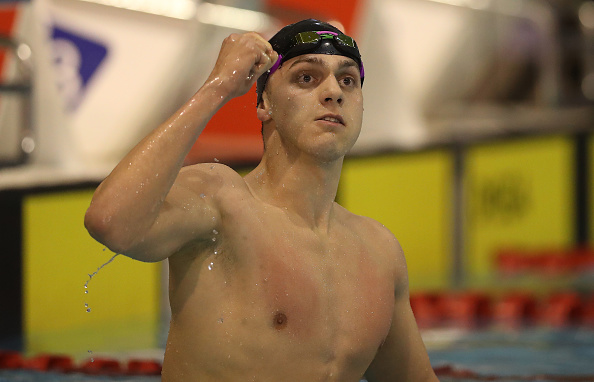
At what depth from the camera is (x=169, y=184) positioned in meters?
1.88

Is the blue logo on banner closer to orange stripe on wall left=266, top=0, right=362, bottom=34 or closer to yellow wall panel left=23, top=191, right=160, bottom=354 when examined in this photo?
yellow wall panel left=23, top=191, right=160, bottom=354

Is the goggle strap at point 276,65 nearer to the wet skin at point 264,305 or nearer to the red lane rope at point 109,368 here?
the wet skin at point 264,305

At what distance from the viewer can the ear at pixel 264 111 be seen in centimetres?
226

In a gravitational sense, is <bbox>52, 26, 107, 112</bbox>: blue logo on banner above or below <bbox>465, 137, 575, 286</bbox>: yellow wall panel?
above

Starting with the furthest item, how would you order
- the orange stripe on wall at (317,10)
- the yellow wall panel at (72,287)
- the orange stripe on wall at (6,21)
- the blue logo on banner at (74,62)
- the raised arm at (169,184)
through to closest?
the orange stripe on wall at (317,10) → the blue logo on banner at (74,62) → the orange stripe on wall at (6,21) → the yellow wall panel at (72,287) → the raised arm at (169,184)

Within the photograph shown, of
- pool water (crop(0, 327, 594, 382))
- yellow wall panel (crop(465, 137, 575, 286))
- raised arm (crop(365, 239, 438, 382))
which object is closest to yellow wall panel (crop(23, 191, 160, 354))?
pool water (crop(0, 327, 594, 382))

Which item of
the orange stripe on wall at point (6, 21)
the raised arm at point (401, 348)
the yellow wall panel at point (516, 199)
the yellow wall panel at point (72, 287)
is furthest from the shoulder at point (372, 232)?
the yellow wall panel at point (516, 199)

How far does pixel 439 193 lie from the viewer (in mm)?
7551

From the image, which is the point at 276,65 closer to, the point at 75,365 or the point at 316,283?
Answer: the point at 316,283

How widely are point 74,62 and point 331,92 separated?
3583 mm

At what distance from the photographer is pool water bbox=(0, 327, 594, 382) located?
11.5 feet

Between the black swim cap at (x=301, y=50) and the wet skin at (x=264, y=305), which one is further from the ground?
the black swim cap at (x=301, y=50)

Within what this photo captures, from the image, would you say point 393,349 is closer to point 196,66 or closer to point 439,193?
point 196,66

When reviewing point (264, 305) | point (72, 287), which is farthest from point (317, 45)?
point (72, 287)
